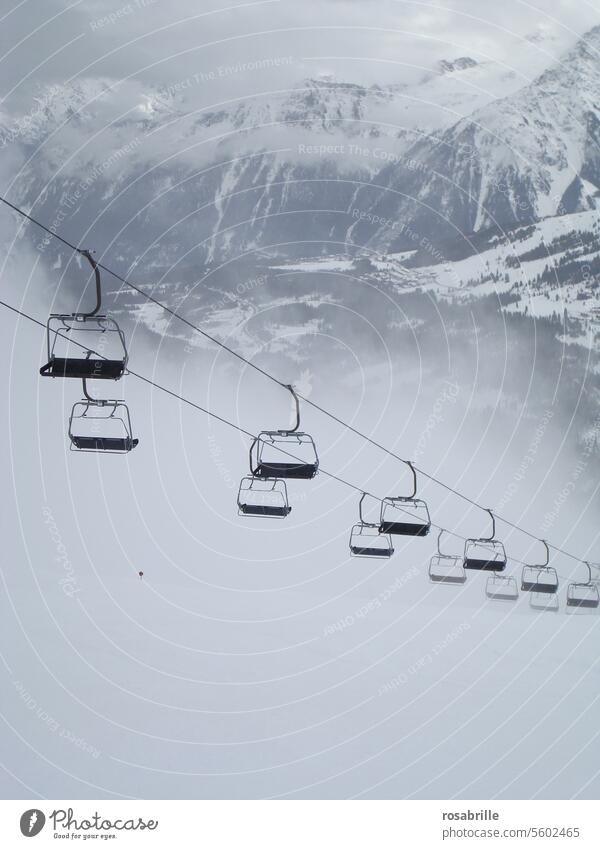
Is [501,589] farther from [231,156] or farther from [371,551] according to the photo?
[371,551]

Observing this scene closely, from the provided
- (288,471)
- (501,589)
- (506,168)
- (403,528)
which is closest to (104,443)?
(288,471)

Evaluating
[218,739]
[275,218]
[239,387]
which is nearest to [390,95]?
[275,218]

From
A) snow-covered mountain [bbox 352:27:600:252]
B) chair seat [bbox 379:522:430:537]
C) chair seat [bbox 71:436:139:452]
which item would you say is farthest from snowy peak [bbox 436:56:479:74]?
chair seat [bbox 71:436:139:452]

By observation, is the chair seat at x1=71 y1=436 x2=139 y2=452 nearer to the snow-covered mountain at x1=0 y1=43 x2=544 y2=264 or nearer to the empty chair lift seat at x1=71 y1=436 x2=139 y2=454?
the empty chair lift seat at x1=71 y1=436 x2=139 y2=454

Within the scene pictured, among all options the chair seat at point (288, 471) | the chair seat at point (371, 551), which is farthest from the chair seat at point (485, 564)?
the chair seat at point (288, 471)

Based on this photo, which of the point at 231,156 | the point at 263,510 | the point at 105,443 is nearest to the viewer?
the point at 105,443

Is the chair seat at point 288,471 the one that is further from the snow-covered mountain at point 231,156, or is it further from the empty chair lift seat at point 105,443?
the snow-covered mountain at point 231,156
